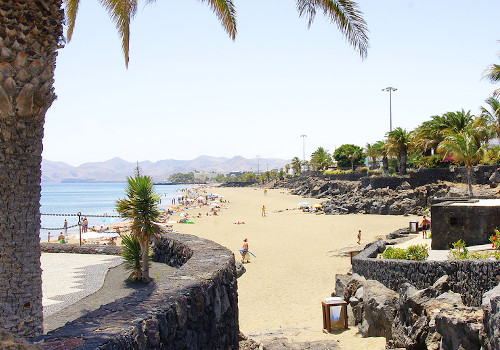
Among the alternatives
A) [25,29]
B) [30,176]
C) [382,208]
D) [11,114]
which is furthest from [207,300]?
[382,208]

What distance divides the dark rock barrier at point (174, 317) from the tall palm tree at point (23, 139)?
1126mm

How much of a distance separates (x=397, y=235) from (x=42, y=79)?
672 inches

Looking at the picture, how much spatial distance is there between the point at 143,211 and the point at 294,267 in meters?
11.6

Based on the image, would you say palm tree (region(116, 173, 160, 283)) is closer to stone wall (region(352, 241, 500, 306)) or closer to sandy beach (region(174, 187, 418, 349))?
sandy beach (region(174, 187, 418, 349))

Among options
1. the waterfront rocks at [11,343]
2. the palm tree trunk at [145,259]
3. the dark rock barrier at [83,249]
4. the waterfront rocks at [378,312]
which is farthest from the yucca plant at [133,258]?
the waterfront rocks at [11,343]

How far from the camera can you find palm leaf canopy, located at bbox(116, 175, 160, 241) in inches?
333

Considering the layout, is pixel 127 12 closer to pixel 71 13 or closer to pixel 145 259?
pixel 71 13

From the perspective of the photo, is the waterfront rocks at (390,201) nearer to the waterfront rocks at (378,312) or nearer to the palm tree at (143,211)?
the waterfront rocks at (378,312)

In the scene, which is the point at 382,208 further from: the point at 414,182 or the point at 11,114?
the point at 11,114

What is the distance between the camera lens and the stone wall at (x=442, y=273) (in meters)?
8.34

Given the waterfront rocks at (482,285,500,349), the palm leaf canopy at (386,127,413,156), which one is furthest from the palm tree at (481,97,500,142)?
the waterfront rocks at (482,285,500,349)

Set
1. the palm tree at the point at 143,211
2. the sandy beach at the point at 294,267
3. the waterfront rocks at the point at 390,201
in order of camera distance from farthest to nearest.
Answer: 1. the waterfront rocks at the point at 390,201
2. the sandy beach at the point at 294,267
3. the palm tree at the point at 143,211

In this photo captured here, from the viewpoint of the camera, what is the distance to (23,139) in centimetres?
474

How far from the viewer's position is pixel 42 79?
15.9 feet
